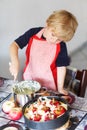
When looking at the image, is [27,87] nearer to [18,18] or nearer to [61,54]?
[61,54]

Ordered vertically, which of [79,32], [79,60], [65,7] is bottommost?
[79,60]

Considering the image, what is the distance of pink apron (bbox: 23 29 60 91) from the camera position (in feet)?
4.59

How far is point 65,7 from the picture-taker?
2.81m

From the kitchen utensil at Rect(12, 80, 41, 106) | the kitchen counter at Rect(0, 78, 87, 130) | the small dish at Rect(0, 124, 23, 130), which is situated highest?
the kitchen utensil at Rect(12, 80, 41, 106)

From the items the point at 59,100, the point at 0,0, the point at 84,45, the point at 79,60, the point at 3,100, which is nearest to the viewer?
the point at 59,100

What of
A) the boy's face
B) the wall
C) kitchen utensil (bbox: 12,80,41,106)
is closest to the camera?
kitchen utensil (bbox: 12,80,41,106)

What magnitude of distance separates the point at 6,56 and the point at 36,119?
1.15 metres

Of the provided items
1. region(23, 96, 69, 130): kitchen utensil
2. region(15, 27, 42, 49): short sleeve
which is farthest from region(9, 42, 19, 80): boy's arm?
region(23, 96, 69, 130): kitchen utensil

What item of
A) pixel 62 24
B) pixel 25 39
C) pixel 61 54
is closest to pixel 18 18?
pixel 25 39

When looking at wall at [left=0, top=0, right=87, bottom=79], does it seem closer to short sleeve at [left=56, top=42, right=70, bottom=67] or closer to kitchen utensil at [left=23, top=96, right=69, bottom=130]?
short sleeve at [left=56, top=42, right=70, bottom=67]

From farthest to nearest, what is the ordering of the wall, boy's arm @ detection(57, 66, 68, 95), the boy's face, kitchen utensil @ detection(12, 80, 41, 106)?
the wall, boy's arm @ detection(57, 66, 68, 95), the boy's face, kitchen utensil @ detection(12, 80, 41, 106)

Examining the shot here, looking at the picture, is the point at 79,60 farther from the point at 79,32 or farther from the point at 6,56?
the point at 6,56

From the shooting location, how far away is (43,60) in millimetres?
1415

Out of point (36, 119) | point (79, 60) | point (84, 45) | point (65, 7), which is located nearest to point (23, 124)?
point (36, 119)
